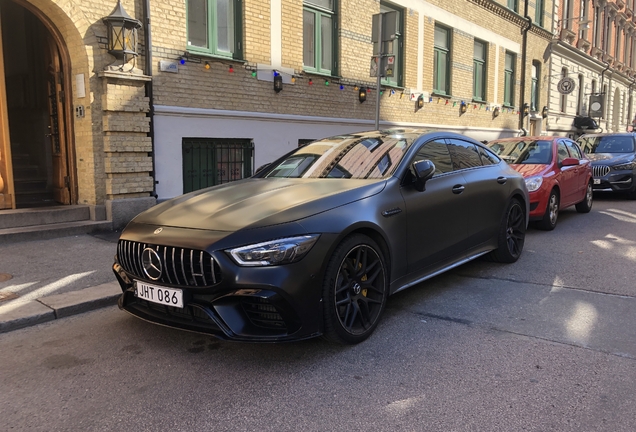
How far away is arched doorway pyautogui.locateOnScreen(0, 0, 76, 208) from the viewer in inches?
332

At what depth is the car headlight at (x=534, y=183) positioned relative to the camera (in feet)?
27.1

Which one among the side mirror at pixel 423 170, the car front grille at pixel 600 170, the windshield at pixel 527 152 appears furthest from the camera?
the car front grille at pixel 600 170

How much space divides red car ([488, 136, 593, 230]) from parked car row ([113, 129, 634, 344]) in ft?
9.29

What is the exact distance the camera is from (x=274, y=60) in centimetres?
1058

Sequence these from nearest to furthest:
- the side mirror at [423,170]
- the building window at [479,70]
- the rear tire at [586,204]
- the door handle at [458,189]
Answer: the side mirror at [423,170]
the door handle at [458,189]
the rear tire at [586,204]
the building window at [479,70]

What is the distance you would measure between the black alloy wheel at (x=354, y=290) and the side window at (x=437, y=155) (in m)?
1.24

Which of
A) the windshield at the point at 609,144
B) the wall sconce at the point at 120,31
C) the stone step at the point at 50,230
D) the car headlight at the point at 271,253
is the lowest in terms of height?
the stone step at the point at 50,230

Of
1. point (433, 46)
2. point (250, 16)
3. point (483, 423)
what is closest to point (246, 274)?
point (483, 423)

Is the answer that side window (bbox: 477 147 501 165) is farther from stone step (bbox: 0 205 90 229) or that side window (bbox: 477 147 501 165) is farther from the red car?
stone step (bbox: 0 205 90 229)

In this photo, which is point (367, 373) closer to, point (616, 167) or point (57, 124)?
point (57, 124)

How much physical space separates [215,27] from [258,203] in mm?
6898

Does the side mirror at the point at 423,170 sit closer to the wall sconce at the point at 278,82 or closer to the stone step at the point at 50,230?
the stone step at the point at 50,230

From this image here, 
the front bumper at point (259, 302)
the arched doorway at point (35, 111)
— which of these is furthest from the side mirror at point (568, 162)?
the arched doorway at point (35, 111)

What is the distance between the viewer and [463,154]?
557 cm
